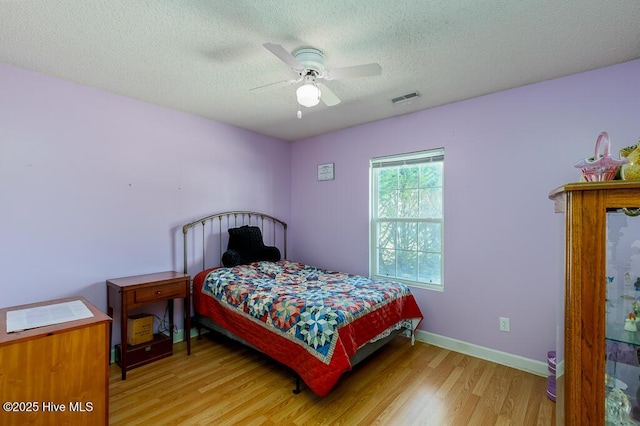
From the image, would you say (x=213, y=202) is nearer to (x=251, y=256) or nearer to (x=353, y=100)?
(x=251, y=256)

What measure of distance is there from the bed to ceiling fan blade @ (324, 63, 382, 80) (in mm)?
1588

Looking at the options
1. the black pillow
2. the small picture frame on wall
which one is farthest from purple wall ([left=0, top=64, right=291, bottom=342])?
the small picture frame on wall

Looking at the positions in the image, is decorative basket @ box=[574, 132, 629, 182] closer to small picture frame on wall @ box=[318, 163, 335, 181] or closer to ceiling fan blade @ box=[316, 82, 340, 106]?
ceiling fan blade @ box=[316, 82, 340, 106]

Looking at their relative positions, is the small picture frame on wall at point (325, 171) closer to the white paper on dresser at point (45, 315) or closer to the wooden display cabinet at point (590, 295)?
the white paper on dresser at point (45, 315)

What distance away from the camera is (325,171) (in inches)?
155

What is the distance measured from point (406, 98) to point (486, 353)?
7.98ft

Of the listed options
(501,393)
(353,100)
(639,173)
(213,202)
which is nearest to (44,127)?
(213,202)

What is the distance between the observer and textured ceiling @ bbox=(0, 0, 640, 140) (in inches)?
62.6

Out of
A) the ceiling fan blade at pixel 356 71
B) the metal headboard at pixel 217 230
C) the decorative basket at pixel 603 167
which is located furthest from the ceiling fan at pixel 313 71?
the metal headboard at pixel 217 230

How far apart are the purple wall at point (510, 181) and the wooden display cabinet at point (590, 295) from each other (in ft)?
5.12

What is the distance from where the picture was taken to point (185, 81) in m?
2.45

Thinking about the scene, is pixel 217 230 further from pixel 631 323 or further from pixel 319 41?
pixel 631 323

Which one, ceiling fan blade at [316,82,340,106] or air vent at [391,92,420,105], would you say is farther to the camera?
air vent at [391,92,420,105]

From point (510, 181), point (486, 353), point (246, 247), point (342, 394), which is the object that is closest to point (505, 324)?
point (486, 353)
